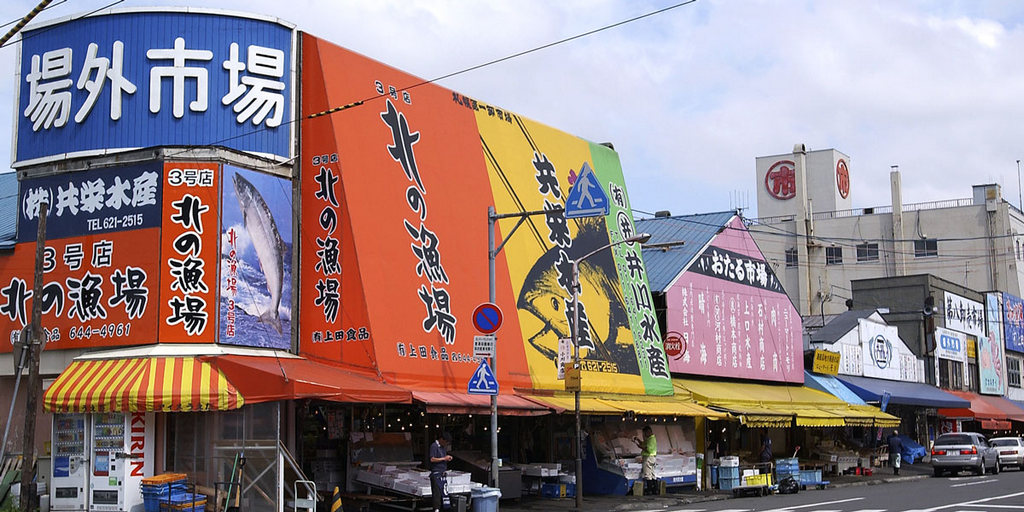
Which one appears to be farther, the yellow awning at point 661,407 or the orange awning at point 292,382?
the yellow awning at point 661,407

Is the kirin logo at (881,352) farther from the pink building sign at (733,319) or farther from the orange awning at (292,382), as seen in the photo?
the orange awning at (292,382)

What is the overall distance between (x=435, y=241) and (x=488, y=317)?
4325 mm

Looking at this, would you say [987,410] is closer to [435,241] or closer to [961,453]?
[961,453]

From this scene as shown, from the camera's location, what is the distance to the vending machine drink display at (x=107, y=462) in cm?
2008

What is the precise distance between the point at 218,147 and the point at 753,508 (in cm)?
1389

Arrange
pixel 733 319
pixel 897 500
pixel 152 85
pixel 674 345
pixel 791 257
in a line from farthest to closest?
pixel 791 257, pixel 733 319, pixel 674 345, pixel 897 500, pixel 152 85

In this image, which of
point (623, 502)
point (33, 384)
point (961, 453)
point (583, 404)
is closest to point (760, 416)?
point (623, 502)

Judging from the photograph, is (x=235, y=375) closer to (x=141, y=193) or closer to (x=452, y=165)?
(x=141, y=193)

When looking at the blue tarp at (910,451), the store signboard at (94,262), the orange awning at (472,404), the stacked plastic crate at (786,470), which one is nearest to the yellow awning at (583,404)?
the orange awning at (472,404)

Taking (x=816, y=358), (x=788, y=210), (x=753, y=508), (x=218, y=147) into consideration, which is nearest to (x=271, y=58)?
(x=218, y=147)

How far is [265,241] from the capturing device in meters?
22.2

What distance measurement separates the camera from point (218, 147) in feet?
71.4

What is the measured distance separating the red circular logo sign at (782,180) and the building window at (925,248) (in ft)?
29.7

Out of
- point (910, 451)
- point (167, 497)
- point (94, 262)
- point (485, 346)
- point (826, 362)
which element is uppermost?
point (94, 262)
